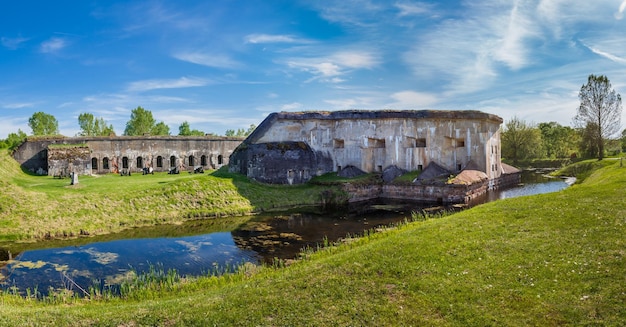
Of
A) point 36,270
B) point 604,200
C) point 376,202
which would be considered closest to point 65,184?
point 36,270

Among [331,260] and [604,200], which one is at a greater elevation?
[604,200]

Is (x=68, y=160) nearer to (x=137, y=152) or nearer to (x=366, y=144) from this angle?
(x=137, y=152)

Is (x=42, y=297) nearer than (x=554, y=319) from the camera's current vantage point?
No

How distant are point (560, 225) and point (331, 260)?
20.4ft

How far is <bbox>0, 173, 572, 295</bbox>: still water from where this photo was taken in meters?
11.8

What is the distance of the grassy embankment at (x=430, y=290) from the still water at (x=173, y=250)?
209 centimetres

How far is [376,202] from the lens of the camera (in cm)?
2594

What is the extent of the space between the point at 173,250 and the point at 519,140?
5362cm

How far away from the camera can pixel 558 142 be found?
6209 centimetres

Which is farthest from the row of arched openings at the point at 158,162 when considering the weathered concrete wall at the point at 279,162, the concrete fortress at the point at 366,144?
the weathered concrete wall at the point at 279,162

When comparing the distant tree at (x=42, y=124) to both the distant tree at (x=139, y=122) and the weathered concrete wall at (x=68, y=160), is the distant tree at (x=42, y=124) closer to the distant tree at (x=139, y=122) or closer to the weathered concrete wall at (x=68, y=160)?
the distant tree at (x=139, y=122)

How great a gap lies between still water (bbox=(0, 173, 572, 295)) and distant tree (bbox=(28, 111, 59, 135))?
4532 centimetres

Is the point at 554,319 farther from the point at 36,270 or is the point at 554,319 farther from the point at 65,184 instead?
the point at 65,184

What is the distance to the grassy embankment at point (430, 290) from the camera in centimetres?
667
